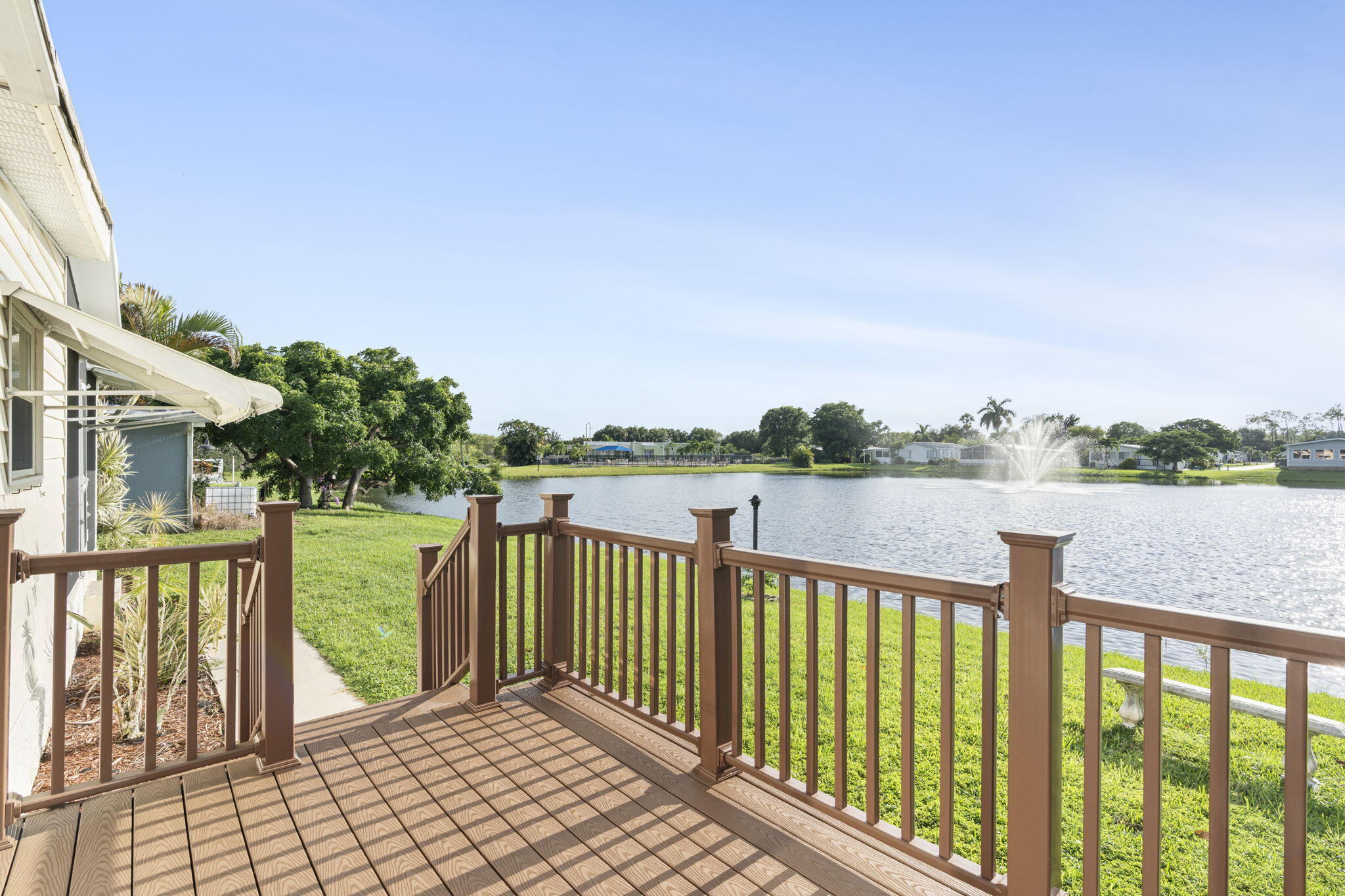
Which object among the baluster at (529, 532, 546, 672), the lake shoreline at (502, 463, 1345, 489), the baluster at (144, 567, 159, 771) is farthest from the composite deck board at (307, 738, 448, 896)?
the lake shoreline at (502, 463, 1345, 489)

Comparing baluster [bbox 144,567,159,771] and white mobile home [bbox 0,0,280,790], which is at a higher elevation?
white mobile home [bbox 0,0,280,790]

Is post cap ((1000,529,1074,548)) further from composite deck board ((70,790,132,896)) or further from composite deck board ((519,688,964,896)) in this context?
composite deck board ((70,790,132,896))

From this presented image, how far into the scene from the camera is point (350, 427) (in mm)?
16219

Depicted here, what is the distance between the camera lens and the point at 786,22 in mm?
10156

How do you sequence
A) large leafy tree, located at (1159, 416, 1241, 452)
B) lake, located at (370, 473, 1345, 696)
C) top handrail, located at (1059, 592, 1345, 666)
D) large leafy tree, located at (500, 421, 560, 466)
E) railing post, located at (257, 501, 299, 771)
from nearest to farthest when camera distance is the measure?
top handrail, located at (1059, 592, 1345, 666) → railing post, located at (257, 501, 299, 771) → lake, located at (370, 473, 1345, 696) → large leafy tree, located at (1159, 416, 1241, 452) → large leafy tree, located at (500, 421, 560, 466)

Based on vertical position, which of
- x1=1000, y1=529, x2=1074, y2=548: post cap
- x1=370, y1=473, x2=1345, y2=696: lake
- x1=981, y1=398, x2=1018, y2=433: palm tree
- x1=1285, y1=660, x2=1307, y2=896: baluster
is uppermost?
x1=981, y1=398, x2=1018, y2=433: palm tree

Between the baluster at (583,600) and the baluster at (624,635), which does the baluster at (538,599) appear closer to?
the baluster at (583,600)

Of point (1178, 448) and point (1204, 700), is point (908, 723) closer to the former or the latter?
point (1204, 700)

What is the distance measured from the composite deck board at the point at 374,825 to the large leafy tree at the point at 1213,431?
5938cm

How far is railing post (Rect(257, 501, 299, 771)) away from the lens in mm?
2531

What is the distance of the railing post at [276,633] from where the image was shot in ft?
8.30

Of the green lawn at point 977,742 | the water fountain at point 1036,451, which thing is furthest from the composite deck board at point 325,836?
the water fountain at point 1036,451

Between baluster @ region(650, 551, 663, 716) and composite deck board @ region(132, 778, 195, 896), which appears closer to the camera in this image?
composite deck board @ region(132, 778, 195, 896)

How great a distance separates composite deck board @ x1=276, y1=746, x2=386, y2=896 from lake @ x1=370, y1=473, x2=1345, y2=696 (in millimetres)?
4005
